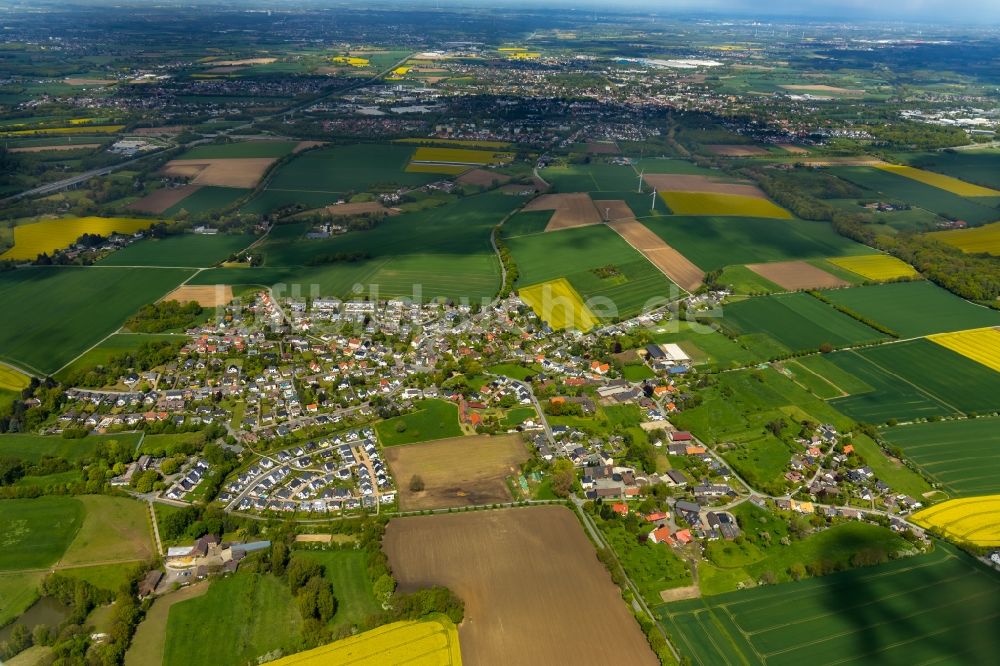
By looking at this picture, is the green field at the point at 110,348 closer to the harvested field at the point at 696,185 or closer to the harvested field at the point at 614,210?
the harvested field at the point at 614,210

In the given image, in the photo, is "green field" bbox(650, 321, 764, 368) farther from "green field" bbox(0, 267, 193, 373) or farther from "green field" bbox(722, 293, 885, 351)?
"green field" bbox(0, 267, 193, 373)

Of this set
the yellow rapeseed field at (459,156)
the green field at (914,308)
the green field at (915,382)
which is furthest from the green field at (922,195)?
the yellow rapeseed field at (459,156)

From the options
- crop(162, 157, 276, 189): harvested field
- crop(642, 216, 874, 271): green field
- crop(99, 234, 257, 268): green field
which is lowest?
crop(99, 234, 257, 268): green field

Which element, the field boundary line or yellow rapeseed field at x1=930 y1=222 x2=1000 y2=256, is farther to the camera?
yellow rapeseed field at x1=930 y1=222 x2=1000 y2=256

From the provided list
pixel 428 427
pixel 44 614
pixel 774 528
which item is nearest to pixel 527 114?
pixel 428 427

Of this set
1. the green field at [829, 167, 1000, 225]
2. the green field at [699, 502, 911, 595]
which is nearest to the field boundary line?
the green field at [699, 502, 911, 595]
